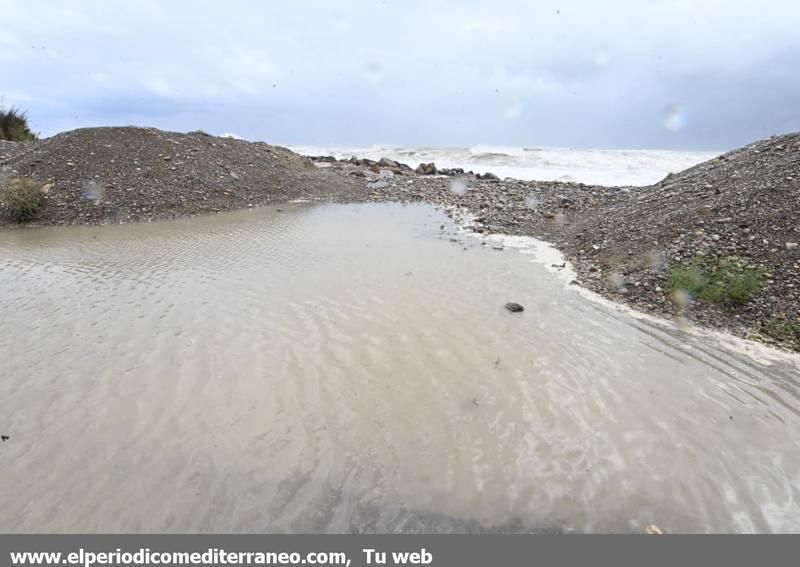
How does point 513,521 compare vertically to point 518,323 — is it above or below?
below

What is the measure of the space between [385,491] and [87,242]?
1074 cm

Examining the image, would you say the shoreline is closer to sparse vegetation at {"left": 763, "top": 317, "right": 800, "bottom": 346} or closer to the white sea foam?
sparse vegetation at {"left": 763, "top": 317, "right": 800, "bottom": 346}

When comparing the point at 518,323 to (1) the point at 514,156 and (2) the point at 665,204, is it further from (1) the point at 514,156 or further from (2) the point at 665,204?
(1) the point at 514,156

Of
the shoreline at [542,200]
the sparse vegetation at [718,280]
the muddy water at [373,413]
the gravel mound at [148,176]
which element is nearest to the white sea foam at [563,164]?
the shoreline at [542,200]

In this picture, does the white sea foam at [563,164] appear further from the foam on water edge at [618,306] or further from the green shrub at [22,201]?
the green shrub at [22,201]

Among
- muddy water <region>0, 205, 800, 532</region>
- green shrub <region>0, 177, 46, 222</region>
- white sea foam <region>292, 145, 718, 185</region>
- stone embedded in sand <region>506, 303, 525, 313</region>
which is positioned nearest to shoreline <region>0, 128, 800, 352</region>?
green shrub <region>0, 177, 46, 222</region>

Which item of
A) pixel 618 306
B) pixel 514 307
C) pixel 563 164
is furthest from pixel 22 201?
pixel 563 164

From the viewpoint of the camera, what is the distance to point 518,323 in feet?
19.7

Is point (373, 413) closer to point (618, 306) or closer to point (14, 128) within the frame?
point (618, 306)

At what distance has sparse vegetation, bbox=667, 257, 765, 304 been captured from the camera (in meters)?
6.09

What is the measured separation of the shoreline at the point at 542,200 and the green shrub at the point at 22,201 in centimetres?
→ 29

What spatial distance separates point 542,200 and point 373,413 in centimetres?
1252

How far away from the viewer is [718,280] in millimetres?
6402

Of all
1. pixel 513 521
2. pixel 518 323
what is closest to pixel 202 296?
pixel 518 323
